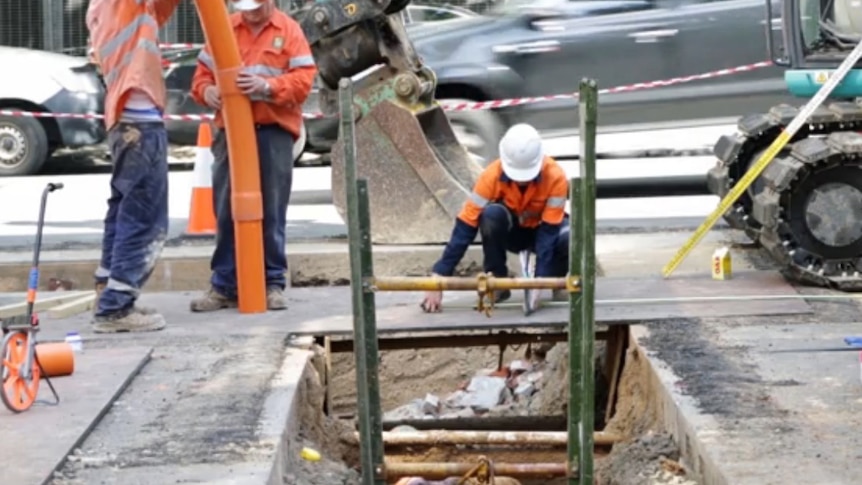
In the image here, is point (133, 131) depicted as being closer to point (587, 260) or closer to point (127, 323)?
point (127, 323)

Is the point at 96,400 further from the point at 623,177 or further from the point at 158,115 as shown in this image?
the point at 623,177

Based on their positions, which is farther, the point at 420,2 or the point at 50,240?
the point at 420,2

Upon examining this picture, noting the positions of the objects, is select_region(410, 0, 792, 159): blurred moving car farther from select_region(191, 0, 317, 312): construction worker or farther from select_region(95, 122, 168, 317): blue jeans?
select_region(95, 122, 168, 317): blue jeans

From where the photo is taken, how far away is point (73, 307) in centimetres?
1002

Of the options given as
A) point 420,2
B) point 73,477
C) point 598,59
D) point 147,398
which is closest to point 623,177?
point 598,59

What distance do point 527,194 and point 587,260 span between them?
10.1 feet

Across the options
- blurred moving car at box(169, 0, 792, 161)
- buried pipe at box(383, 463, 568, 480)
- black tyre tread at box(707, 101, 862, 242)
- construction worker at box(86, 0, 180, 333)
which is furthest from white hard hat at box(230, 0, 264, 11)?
blurred moving car at box(169, 0, 792, 161)

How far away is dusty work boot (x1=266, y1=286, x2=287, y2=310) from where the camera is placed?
10.0 meters

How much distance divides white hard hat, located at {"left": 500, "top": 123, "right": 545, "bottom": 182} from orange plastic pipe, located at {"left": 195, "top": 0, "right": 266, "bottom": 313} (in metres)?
1.37

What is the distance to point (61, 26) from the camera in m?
22.8

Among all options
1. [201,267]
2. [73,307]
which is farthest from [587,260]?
[201,267]

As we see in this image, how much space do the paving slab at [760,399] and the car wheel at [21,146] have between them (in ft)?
34.8

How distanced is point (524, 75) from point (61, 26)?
29.8 feet

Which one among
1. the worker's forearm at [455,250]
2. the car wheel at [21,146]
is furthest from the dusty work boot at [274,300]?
the car wheel at [21,146]
